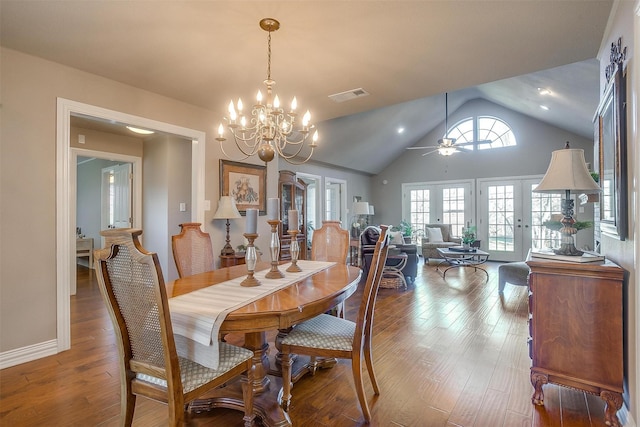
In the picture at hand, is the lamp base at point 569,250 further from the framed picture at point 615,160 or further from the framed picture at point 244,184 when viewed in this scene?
the framed picture at point 244,184

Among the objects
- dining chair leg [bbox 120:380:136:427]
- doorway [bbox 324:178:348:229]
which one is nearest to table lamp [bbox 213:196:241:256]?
dining chair leg [bbox 120:380:136:427]

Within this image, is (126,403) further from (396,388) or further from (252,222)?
(396,388)

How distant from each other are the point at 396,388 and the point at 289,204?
15.0ft

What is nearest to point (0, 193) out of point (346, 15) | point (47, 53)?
point (47, 53)

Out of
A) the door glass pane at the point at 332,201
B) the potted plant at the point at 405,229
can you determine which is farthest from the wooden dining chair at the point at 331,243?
the door glass pane at the point at 332,201

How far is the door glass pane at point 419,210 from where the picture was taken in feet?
28.8

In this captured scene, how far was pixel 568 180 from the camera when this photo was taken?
193 cm

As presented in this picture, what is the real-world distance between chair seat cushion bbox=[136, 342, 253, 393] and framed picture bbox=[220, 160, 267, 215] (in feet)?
8.32

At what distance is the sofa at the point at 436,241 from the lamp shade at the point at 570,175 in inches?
208

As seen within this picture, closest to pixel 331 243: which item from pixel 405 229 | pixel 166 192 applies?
pixel 166 192

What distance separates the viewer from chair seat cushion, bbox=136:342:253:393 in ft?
4.28

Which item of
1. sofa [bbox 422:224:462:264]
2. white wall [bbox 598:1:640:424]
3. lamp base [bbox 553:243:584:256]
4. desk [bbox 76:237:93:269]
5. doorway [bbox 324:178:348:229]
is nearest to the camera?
white wall [bbox 598:1:640:424]

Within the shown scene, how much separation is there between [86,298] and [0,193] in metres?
2.40

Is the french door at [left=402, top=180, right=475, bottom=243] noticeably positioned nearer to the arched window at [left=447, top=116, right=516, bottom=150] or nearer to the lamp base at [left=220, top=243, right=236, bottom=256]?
the arched window at [left=447, top=116, right=516, bottom=150]
